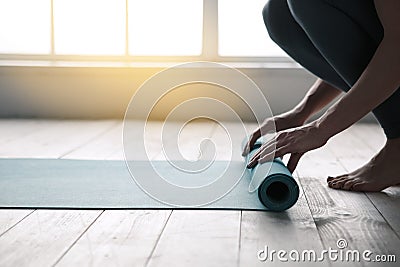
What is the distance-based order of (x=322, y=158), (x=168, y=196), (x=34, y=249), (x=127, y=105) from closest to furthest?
(x=34, y=249)
(x=168, y=196)
(x=322, y=158)
(x=127, y=105)

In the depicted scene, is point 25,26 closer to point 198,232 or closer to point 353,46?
point 353,46

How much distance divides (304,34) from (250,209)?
585mm

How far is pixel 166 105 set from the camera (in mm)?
3537

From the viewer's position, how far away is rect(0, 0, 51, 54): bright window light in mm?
3777

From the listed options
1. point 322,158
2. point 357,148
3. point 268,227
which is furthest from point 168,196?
point 357,148

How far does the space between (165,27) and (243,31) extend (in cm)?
42

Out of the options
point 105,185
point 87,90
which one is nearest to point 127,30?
point 87,90

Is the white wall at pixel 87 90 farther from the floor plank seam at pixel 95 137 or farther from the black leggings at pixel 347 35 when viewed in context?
the black leggings at pixel 347 35

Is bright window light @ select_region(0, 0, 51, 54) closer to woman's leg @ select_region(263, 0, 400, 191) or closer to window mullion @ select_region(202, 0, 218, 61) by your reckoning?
window mullion @ select_region(202, 0, 218, 61)

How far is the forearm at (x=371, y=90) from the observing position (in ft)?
4.86

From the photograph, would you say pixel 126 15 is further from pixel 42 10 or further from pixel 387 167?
pixel 387 167

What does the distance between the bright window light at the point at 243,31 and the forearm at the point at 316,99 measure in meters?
1.74

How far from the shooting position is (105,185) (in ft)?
5.99

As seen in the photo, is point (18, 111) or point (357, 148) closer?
point (357, 148)
